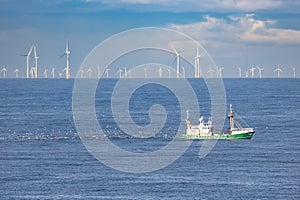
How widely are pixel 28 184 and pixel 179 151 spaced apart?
3488cm

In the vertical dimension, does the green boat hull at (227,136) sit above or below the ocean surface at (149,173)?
above

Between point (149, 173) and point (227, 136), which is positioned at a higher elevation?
point (227, 136)

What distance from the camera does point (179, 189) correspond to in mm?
91812

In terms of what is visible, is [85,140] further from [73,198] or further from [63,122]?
[73,198]

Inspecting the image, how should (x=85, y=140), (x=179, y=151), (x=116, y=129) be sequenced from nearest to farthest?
(x=179, y=151), (x=85, y=140), (x=116, y=129)

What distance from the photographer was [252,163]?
365ft

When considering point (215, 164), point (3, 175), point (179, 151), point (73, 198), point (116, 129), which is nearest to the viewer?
point (73, 198)

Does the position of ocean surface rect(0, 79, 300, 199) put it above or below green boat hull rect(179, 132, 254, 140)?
below

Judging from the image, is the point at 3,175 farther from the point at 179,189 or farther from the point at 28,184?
the point at 179,189

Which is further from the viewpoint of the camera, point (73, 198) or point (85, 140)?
point (85, 140)

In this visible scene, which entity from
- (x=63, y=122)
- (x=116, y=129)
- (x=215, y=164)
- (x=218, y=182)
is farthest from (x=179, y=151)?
(x=63, y=122)

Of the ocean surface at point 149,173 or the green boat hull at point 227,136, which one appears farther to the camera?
the green boat hull at point 227,136

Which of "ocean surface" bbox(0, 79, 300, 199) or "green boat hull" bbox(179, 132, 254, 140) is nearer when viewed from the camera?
"ocean surface" bbox(0, 79, 300, 199)

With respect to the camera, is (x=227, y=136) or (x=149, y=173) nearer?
(x=149, y=173)
